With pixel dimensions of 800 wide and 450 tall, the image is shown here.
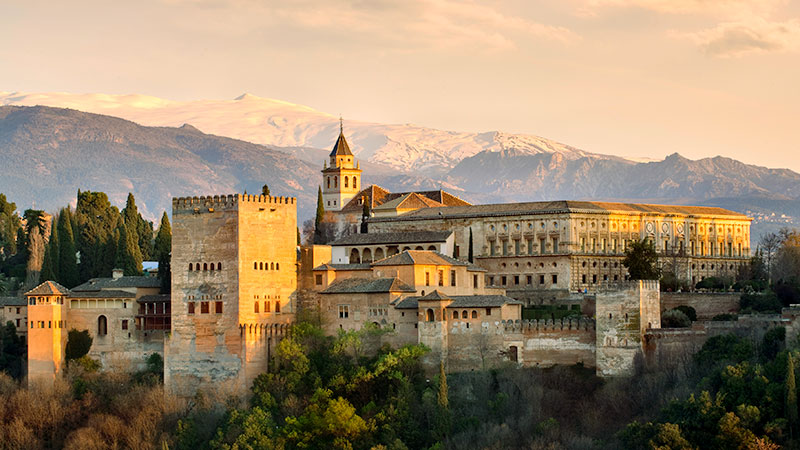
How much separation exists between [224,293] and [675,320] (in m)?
21.5

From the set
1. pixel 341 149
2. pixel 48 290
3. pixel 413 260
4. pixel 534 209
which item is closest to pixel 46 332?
pixel 48 290

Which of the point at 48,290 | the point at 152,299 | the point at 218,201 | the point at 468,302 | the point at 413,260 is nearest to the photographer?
the point at 468,302

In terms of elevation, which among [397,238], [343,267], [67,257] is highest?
[397,238]

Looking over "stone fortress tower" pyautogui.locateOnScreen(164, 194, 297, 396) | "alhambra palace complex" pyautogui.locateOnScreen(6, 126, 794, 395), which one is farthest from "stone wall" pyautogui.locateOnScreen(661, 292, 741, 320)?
"stone fortress tower" pyautogui.locateOnScreen(164, 194, 297, 396)

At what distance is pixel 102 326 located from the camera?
6581 cm

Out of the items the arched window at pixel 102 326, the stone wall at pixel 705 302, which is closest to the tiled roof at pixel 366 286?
the arched window at pixel 102 326

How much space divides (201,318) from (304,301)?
5410 mm

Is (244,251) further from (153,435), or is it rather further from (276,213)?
(153,435)

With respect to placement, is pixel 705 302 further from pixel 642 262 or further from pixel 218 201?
pixel 218 201

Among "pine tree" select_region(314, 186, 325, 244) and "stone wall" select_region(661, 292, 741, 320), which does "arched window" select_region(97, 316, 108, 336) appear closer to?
"pine tree" select_region(314, 186, 325, 244)

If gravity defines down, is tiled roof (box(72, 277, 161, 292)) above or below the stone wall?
above

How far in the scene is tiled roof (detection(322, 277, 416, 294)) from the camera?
202ft

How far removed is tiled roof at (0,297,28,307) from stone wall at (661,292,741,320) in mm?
33688

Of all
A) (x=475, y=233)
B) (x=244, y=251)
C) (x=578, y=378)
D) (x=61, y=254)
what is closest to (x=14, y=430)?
(x=244, y=251)
